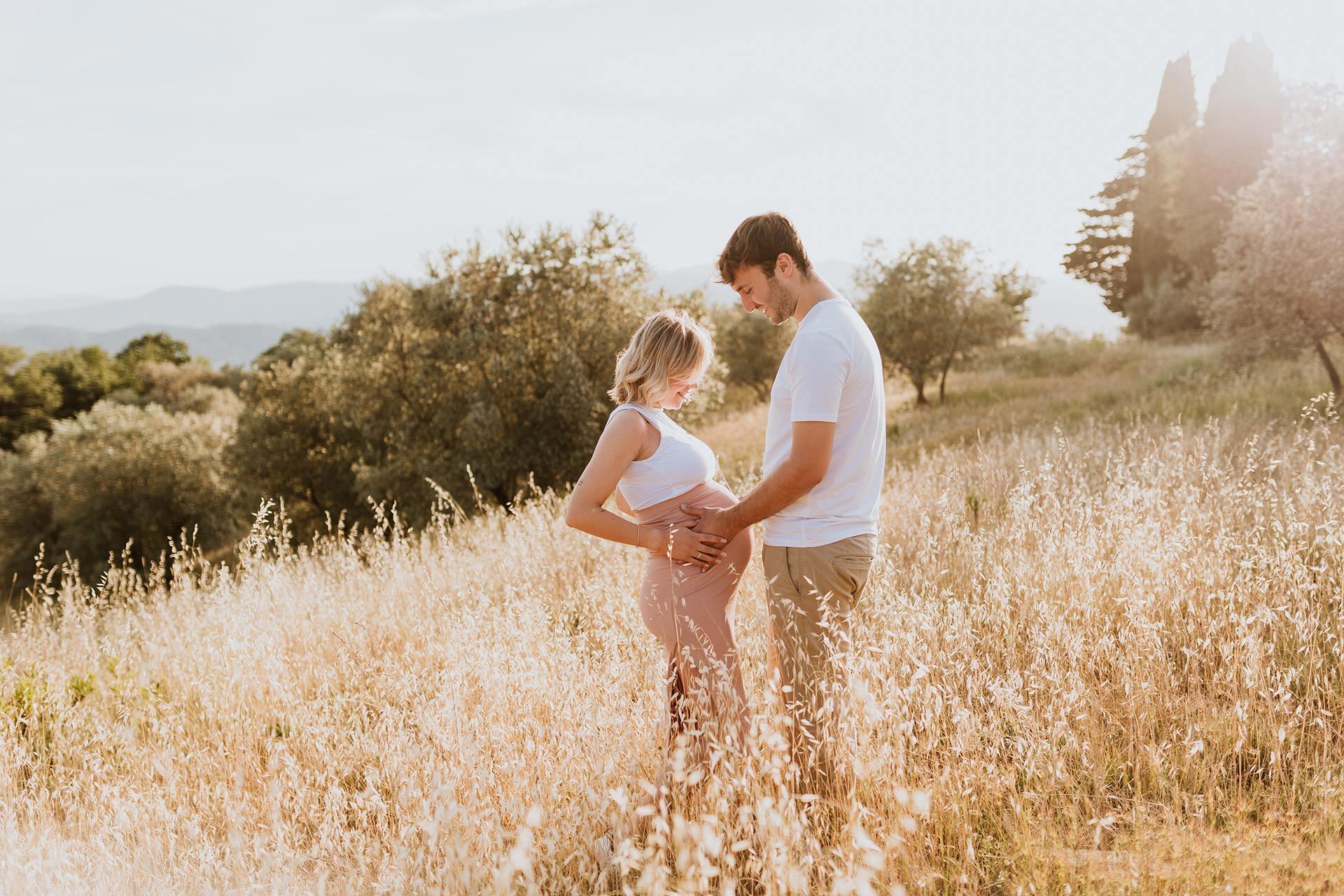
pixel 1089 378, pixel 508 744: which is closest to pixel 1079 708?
pixel 508 744

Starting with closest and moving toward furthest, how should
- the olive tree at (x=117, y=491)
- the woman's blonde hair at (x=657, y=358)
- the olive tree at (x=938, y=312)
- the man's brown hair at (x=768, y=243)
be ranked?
1. the man's brown hair at (x=768, y=243)
2. the woman's blonde hair at (x=657, y=358)
3. the olive tree at (x=938, y=312)
4. the olive tree at (x=117, y=491)

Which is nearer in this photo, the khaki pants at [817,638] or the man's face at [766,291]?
the khaki pants at [817,638]

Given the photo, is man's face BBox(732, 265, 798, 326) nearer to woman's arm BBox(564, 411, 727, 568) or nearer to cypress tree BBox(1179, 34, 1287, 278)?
woman's arm BBox(564, 411, 727, 568)

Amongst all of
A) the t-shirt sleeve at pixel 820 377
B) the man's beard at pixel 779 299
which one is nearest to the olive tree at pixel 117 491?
the man's beard at pixel 779 299

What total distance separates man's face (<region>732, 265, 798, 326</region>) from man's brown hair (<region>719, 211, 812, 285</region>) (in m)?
0.03

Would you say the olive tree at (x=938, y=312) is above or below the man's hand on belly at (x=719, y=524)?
above


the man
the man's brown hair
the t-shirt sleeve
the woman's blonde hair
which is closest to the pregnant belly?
the man

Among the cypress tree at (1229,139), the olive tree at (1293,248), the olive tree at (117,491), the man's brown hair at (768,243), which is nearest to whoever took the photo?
the man's brown hair at (768,243)

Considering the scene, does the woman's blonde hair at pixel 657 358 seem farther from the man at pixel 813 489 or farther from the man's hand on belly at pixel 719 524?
the man's hand on belly at pixel 719 524

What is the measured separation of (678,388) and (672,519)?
23.9 inches

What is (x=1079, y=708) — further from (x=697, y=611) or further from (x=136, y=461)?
(x=136, y=461)

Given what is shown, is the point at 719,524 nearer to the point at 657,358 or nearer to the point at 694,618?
the point at 694,618

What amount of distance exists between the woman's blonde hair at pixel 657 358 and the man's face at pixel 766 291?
0.88ft

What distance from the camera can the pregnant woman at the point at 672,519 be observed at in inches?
127
